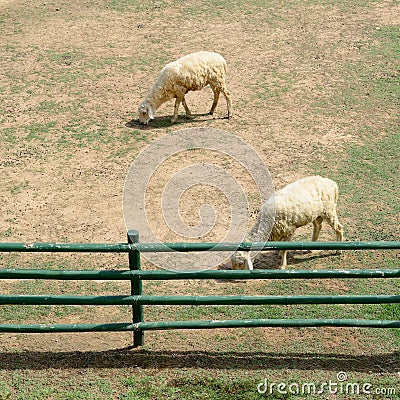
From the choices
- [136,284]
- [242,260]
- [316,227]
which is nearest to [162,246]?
[136,284]

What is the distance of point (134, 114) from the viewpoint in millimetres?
14727

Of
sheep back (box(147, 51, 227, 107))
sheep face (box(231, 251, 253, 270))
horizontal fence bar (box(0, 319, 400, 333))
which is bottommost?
sheep face (box(231, 251, 253, 270))

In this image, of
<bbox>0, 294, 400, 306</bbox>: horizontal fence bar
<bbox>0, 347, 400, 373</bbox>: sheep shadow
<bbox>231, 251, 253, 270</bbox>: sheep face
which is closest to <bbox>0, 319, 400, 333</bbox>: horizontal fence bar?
<bbox>0, 294, 400, 306</bbox>: horizontal fence bar

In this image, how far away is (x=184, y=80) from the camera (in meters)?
14.1

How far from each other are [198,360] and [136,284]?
42.9 inches

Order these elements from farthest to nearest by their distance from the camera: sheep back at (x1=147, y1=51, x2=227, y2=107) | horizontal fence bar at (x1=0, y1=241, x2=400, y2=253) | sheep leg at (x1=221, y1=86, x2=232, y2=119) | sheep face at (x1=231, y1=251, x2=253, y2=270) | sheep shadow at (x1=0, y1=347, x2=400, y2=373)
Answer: sheep leg at (x1=221, y1=86, x2=232, y2=119) → sheep back at (x1=147, y1=51, x2=227, y2=107) → sheep face at (x1=231, y1=251, x2=253, y2=270) → sheep shadow at (x1=0, y1=347, x2=400, y2=373) → horizontal fence bar at (x1=0, y1=241, x2=400, y2=253)

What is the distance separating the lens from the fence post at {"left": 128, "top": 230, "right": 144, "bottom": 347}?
693 cm

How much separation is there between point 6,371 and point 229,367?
7.64ft

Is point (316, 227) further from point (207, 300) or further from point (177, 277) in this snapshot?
point (177, 277)

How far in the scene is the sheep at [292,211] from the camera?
969cm

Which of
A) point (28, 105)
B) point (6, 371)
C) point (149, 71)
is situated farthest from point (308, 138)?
point (6, 371)

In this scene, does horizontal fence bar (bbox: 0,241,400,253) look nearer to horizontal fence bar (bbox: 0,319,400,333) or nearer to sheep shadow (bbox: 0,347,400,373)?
horizontal fence bar (bbox: 0,319,400,333)

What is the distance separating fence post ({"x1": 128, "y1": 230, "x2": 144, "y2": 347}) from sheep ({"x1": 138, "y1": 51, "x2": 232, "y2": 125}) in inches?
288

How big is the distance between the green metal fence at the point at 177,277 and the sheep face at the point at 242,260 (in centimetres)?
220
